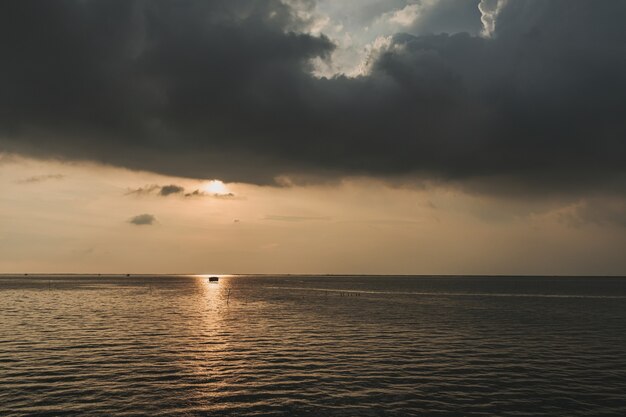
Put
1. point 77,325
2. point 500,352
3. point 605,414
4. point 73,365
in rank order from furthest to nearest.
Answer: point 77,325 → point 500,352 → point 73,365 → point 605,414

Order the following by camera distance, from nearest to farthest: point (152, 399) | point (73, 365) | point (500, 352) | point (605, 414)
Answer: point (605, 414) < point (152, 399) < point (73, 365) < point (500, 352)

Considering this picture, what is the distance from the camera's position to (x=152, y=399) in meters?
29.5

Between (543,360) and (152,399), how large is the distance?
1374 inches

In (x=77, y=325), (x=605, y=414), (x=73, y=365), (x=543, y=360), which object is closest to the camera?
(x=605, y=414)

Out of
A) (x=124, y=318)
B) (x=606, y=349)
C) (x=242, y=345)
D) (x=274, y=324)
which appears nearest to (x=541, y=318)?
(x=606, y=349)

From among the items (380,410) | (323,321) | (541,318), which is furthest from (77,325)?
(541,318)

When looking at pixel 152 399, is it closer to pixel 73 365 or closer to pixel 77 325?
pixel 73 365

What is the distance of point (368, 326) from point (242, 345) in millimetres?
24366

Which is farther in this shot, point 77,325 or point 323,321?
point 323,321

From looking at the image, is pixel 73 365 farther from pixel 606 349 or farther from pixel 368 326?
pixel 606 349

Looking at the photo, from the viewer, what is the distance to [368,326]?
6925 centimetres

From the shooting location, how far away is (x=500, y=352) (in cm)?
4734

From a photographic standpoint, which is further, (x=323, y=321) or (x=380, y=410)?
(x=323, y=321)

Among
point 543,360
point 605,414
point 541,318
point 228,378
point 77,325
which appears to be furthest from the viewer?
point 541,318
